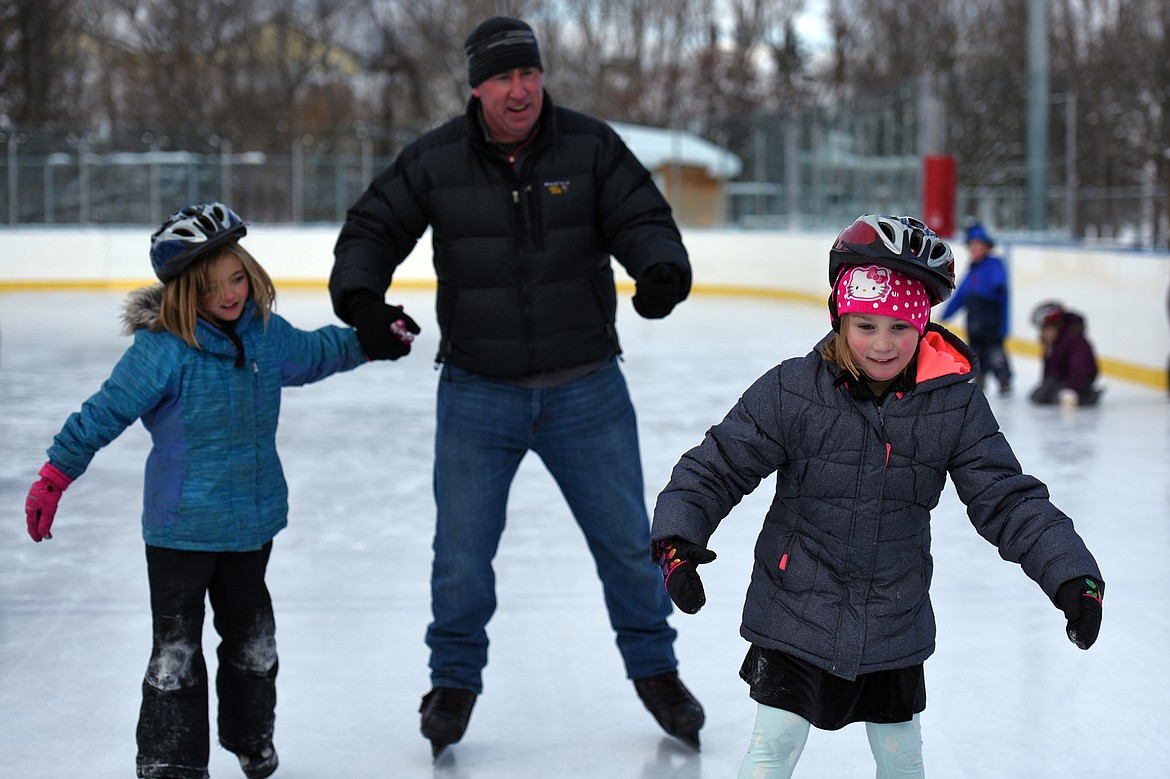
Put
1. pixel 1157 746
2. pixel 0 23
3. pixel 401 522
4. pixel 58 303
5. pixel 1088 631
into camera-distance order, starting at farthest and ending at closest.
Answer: pixel 0 23
pixel 58 303
pixel 401 522
pixel 1157 746
pixel 1088 631

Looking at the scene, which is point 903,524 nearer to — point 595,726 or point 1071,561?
point 1071,561

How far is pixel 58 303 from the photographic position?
53.7 ft

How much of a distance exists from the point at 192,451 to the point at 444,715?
2.52 ft

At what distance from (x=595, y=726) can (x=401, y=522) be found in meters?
2.19

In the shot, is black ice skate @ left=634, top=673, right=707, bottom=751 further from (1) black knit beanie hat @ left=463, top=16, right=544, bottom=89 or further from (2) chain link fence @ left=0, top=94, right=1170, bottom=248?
(2) chain link fence @ left=0, top=94, right=1170, bottom=248

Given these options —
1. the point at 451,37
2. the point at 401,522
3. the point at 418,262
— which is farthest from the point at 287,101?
the point at 401,522

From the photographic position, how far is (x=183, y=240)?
99.9 inches

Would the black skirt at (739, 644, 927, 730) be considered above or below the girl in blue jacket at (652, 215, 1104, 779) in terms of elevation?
below

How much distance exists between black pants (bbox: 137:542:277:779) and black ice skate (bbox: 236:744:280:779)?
3 centimetres

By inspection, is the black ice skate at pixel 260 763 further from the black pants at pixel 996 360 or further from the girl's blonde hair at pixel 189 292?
the black pants at pixel 996 360

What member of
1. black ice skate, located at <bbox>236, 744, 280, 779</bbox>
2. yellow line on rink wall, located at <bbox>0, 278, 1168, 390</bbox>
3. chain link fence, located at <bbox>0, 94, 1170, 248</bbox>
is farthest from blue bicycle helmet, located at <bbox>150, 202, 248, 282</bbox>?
yellow line on rink wall, located at <bbox>0, 278, 1168, 390</bbox>

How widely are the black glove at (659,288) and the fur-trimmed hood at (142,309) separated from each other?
89cm

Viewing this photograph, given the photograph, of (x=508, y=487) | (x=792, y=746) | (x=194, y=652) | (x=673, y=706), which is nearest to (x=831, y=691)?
(x=792, y=746)

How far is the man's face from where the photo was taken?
2.81 m
